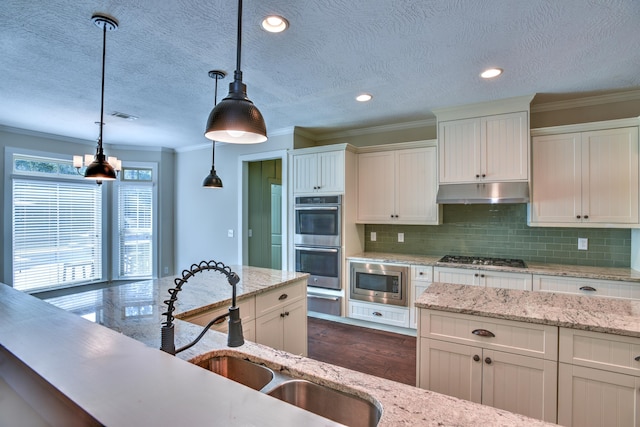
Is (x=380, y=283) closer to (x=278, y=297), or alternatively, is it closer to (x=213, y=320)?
(x=278, y=297)

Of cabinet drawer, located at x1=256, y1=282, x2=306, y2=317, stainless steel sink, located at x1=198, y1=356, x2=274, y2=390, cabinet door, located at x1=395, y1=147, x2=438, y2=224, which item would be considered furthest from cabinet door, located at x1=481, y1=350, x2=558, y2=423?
cabinet door, located at x1=395, y1=147, x2=438, y2=224

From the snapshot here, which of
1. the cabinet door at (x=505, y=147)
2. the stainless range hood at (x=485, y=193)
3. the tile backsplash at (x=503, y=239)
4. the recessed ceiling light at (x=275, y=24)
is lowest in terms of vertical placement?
the tile backsplash at (x=503, y=239)

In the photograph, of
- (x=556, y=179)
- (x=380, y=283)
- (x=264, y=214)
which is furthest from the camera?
(x=264, y=214)

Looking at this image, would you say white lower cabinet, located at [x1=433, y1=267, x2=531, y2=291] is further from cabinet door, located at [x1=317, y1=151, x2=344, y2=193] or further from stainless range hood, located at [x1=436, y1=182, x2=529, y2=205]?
cabinet door, located at [x1=317, y1=151, x2=344, y2=193]

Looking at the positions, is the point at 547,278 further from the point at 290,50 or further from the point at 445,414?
the point at 290,50

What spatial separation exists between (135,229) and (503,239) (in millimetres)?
5692

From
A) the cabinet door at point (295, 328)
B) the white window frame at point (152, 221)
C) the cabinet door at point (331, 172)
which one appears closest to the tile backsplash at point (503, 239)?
the cabinet door at point (331, 172)

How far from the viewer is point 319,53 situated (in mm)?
2322

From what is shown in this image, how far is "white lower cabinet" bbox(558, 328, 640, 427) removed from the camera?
142 centimetres

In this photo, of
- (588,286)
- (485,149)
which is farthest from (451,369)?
(485,149)

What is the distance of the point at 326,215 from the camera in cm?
399

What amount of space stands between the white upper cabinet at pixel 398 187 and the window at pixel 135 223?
3.90 meters

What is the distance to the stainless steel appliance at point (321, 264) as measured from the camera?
12.9 feet

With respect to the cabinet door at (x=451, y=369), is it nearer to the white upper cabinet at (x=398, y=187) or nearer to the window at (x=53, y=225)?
the white upper cabinet at (x=398, y=187)
